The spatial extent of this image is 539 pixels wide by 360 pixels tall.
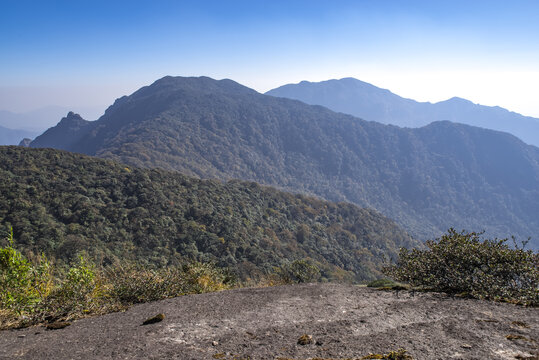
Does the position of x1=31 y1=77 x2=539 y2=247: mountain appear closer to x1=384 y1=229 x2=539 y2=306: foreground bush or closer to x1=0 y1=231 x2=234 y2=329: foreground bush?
x1=0 y1=231 x2=234 y2=329: foreground bush

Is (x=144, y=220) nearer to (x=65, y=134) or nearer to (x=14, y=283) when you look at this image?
(x=14, y=283)

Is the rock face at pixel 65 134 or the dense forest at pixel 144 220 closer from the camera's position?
the dense forest at pixel 144 220

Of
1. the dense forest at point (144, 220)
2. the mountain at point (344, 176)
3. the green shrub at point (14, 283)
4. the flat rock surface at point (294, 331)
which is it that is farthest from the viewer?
the mountain at point (344, 176)

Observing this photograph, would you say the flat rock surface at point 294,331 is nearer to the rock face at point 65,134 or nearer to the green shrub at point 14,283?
the green shrub at point 14,283

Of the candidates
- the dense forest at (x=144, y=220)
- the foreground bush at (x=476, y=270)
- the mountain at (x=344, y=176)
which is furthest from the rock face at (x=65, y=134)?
the foreground bush at (x=476, y=270)

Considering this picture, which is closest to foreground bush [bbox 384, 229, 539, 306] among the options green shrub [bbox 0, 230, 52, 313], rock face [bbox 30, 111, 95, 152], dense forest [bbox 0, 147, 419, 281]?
green shrub [bbox 0, 230, 52, 313]

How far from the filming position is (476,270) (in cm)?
594

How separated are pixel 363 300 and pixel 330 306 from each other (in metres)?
0.74

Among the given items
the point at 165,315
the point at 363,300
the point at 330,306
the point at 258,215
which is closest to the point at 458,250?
the point at 363,300

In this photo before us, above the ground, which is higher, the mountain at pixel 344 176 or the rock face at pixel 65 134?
the rock face at pixel 65 134

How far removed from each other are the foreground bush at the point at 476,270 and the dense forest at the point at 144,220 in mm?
8871

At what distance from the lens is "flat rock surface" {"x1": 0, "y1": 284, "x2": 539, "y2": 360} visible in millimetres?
3684

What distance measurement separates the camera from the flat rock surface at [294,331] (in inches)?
145

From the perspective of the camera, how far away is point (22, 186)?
23.8 meters
